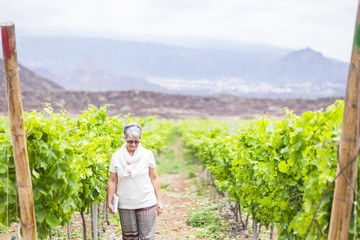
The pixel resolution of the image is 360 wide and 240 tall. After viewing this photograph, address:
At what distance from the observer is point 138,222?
4238mm

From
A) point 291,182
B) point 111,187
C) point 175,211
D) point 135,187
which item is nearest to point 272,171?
point 291,182

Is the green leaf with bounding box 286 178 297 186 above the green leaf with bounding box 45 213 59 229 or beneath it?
above

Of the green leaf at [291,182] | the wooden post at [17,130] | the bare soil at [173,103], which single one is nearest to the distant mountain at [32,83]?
the bare soil at [173,103]

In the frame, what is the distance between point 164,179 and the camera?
13570 millimetres

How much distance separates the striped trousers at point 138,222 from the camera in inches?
165

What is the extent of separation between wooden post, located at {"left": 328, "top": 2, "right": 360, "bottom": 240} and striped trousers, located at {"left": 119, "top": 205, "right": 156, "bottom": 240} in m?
1.85

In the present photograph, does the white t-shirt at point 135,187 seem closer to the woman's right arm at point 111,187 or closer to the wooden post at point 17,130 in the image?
the woman's right arm at point 111,187

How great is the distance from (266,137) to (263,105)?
222ft

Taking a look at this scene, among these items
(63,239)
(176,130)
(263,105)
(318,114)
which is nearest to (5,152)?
(318,114)

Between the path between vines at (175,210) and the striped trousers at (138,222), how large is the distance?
2.26m

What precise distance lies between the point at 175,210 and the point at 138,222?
4639mm

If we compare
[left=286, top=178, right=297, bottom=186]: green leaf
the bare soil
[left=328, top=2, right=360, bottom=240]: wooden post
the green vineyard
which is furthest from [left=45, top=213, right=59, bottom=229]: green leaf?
the bare soil

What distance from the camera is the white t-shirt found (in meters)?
4.12

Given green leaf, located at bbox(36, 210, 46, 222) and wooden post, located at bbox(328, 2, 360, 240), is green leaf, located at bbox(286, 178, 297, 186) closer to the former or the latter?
wooden post, located at bbox(328, 2, 360, 240)
